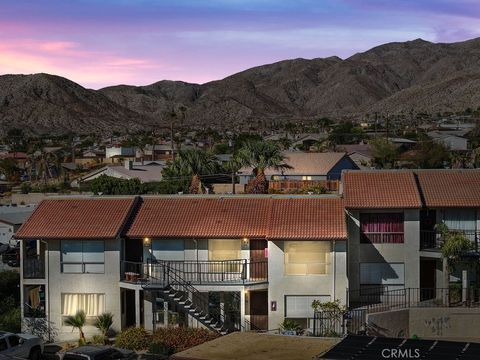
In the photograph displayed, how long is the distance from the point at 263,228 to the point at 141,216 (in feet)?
16.1

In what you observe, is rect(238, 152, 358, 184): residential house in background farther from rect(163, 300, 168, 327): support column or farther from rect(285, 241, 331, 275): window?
rect(163, 300, 168, 327): support column

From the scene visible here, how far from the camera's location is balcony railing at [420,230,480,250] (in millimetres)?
32469

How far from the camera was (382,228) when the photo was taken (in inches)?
1282

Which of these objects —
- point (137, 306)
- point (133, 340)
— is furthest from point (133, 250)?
point (133, 340)

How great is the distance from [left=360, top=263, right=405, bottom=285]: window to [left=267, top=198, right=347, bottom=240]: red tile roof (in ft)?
8.05

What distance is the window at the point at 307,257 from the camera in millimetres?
31156

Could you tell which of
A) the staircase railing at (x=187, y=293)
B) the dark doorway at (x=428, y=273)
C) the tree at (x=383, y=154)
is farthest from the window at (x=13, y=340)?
the tree at (x=383, y=154)

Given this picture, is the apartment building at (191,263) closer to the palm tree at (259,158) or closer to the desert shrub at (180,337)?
the desert shrub at (180,337)

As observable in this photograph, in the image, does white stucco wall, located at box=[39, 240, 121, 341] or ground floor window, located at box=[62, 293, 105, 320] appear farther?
ground floor window, located at box=[62, 293, 105, 320]

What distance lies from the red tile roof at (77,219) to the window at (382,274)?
368 inches

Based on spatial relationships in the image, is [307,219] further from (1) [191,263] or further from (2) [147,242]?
(2) [147,242]

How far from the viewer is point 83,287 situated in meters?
32.0

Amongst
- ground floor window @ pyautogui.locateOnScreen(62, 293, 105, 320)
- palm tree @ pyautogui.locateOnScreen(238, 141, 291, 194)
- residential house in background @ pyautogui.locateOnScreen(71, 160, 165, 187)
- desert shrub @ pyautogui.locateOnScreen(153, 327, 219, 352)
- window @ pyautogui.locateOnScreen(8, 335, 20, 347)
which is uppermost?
palm tree @ pyautogui.locateOnScreen(238, 141, 291, 194)

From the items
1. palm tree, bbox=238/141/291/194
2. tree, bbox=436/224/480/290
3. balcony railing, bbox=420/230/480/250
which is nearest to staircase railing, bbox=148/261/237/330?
balcony railing, bbox=420/230/480/250
